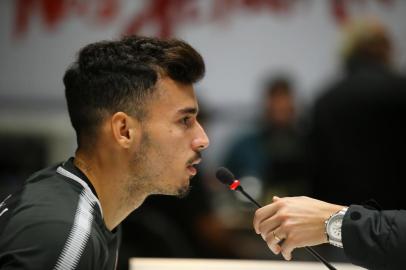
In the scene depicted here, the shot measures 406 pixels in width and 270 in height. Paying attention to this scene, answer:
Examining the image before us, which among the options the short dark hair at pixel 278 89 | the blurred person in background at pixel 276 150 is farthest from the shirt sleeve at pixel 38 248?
the short dark hair at pixel 278 89

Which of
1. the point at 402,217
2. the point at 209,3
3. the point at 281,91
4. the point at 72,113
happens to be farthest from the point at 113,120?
the point at 209,3

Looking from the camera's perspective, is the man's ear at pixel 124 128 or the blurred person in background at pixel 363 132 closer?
the man's ear at pixel 124 128

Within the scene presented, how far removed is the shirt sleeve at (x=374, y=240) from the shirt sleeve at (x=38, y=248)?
0.60 m

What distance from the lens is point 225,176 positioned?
1.85m

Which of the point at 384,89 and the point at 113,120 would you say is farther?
the point at 384,89

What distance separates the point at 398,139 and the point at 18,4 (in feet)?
11.5

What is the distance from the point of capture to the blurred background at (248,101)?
3.34 m

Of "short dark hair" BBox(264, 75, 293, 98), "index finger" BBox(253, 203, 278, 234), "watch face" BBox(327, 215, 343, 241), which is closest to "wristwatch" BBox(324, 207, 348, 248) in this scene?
"watch face" BBox(327, 215, 343, 241)

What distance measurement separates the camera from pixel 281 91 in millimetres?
4812

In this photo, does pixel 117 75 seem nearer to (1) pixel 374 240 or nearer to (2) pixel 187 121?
(2) pixel 187 121

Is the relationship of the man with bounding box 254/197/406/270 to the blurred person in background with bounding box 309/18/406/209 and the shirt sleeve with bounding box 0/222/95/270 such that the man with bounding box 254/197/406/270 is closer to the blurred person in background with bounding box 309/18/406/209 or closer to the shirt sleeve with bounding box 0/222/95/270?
the shirt sleeve with bounding box 0/222/95/270

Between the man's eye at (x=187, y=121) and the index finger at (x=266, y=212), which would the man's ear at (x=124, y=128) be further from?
the index finger at (x=266, y=212)

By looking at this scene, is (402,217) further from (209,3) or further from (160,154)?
(209,3)

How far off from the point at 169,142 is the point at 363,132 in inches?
64.2
